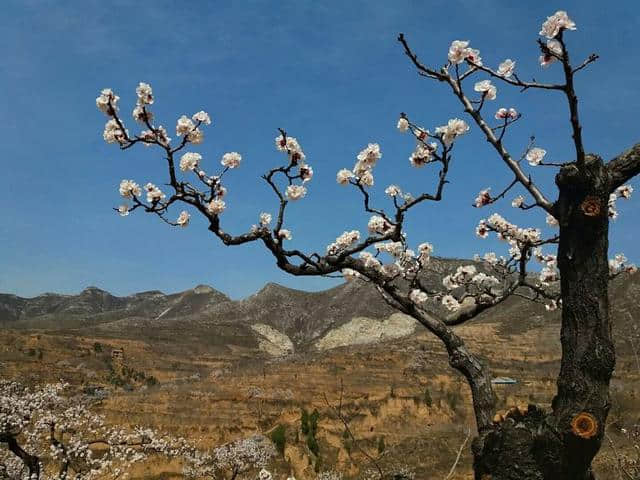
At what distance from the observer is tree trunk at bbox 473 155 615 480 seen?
11.7ft

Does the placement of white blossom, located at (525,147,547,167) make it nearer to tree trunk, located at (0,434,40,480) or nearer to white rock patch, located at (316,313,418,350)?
tree trunk, located at (0,434,40,480)

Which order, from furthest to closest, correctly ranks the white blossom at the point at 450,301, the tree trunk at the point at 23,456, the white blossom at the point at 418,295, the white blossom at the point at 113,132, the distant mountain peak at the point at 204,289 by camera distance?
1. the distant mountain peak at the point at 204,289
2. the tree trunk at the point at 23,456
3. the white blossom at the point at 450,301
4. the white blossom at the point at 418,295
5. the white blossom at the point at 113,132

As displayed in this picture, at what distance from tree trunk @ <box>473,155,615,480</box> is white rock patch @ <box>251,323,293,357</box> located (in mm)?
72184

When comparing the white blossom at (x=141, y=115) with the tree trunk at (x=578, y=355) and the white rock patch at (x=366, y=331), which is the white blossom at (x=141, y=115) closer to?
the tree trunk at (x=578, y=355)

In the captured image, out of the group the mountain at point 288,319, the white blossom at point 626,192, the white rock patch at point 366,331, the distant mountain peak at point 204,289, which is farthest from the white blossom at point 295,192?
the distant mountain peak at point 204,289

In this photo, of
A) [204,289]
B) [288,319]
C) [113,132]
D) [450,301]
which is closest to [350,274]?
[450,301]

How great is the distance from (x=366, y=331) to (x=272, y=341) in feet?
57.8

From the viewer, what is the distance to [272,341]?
269ft

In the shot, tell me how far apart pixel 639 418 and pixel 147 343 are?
191ft

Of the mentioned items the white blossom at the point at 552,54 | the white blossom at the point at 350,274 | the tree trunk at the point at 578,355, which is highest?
the white blossom at the point at 552,54

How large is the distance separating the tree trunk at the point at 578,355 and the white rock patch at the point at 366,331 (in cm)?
6456

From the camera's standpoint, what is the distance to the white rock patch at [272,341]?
7669cm

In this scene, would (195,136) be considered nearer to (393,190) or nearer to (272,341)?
(393,190)

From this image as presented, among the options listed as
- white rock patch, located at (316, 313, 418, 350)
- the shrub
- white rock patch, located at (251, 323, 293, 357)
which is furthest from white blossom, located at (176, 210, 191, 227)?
white rock patch, located at (251, 323, 293, 357)
